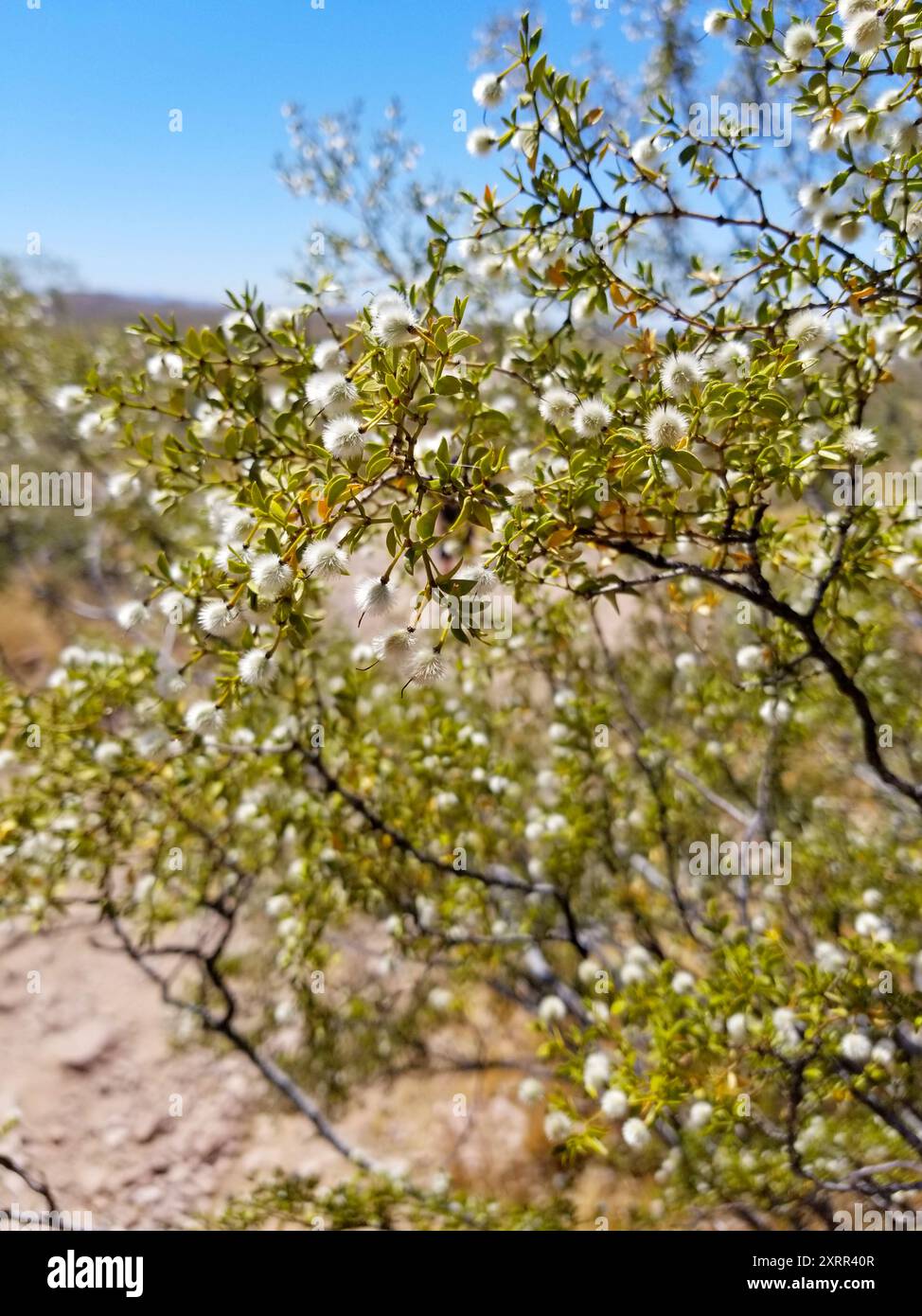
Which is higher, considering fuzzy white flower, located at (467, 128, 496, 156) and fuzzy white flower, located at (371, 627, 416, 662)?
fuzzy white flower, located at (467, 128, 496, 156)

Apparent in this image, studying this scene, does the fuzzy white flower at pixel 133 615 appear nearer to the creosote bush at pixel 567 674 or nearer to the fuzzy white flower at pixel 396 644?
the creosote bush at pixel 567 674

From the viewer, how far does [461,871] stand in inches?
129

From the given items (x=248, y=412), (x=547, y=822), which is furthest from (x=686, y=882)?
(x=248, y=412)

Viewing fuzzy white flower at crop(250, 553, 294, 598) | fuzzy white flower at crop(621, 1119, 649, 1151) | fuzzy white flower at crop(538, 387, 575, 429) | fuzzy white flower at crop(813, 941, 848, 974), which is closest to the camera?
fuzzy white flower at crop(250, 553, 294, 598)

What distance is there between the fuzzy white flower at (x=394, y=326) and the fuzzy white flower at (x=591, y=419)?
1.51 ft

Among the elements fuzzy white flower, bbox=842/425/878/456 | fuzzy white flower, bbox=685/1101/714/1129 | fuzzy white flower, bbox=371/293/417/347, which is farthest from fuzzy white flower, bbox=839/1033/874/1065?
fuzzy white flower, bbox=371/293/417/347

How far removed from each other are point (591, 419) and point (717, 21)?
131 centimetres

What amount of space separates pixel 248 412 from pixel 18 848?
235 centimetres

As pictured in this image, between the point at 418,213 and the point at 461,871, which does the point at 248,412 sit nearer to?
the point at 461,871

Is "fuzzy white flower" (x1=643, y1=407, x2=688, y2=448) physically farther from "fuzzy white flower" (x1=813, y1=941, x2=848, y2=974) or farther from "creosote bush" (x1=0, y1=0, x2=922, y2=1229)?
"fuzzy white flower" (x1=813, y1=941, x2=848, y2=974)

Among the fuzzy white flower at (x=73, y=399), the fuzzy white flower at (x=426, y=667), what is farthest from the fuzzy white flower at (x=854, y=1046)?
the fuzzy white flower at (x=73, y=399)

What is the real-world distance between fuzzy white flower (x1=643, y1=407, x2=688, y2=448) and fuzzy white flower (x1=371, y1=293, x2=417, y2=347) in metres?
0.56

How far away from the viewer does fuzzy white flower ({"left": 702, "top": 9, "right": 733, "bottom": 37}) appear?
77.6 inches

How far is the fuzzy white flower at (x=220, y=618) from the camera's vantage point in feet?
5.28
